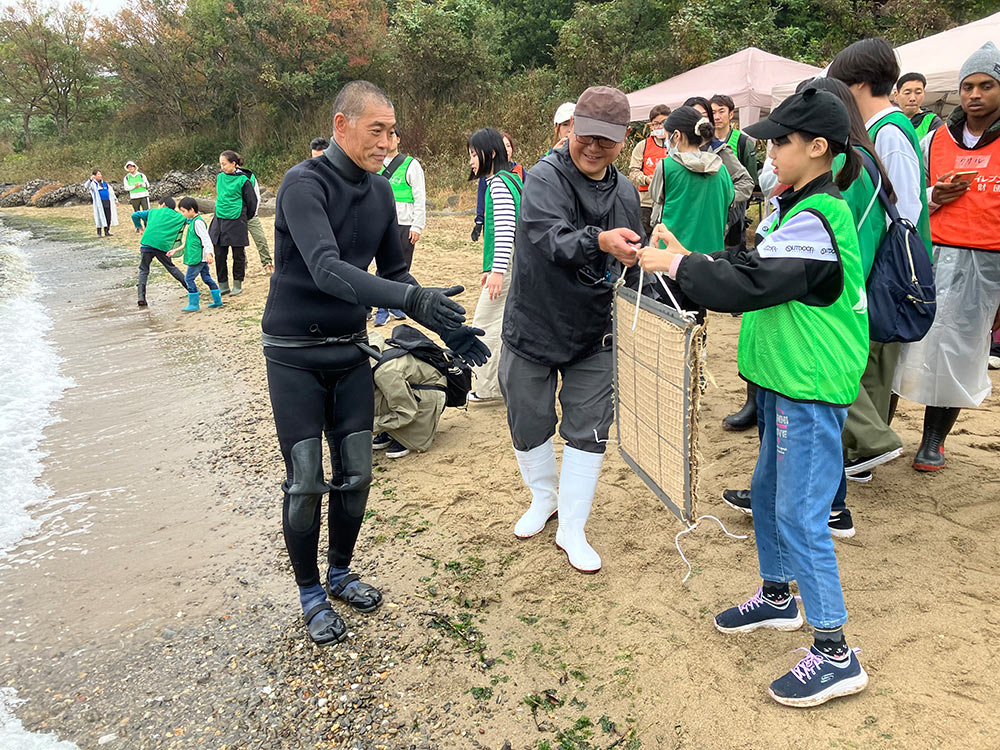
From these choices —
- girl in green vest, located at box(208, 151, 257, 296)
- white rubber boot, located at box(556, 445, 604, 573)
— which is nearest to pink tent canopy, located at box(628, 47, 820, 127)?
girl in green vest, located at box(208, 151, 257, 296)

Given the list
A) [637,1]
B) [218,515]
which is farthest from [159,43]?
[218,515]

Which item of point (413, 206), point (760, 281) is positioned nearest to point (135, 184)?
point (413, 206)

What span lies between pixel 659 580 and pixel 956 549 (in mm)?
1362

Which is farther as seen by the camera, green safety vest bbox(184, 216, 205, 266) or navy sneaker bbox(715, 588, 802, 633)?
green safety vest bbox(184, 216, 205, 266)

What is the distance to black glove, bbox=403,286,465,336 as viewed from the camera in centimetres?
250

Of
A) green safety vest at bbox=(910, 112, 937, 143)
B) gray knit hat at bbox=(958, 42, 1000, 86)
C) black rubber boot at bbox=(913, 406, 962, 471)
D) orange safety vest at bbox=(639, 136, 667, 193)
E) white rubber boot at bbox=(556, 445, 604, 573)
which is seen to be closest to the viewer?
white rubber boot at bbox=(556, 445, 604, 573)

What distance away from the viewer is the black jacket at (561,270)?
3047 millimetres

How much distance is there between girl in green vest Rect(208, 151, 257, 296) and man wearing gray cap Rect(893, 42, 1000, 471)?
26.6ft

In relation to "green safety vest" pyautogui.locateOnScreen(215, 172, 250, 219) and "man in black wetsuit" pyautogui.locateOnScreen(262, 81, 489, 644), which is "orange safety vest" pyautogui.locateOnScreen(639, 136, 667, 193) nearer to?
"man in black wetsuit" pyautogui.locateOnScreen(262, 81, 489, 644)

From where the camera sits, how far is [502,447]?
491 cm

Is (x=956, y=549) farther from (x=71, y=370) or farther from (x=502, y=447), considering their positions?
(x=71, y=370)

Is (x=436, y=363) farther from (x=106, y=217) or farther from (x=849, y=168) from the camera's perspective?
(x=106, y=217)

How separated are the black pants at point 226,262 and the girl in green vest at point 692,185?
7455 mm

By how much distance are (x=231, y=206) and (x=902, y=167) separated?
8.52 meters
